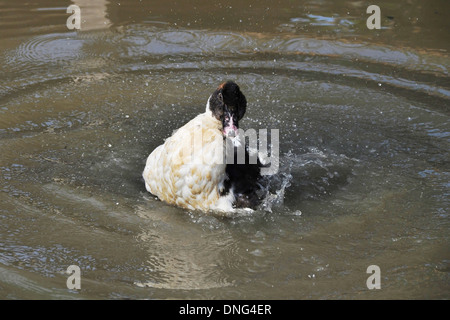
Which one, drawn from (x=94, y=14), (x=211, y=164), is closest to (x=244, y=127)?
(x=211, y=164)

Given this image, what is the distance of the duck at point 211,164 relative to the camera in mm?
4656

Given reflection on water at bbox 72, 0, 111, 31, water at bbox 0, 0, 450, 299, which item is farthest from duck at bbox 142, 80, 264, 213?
reflection on water at bbox 72, 0, 111, 31

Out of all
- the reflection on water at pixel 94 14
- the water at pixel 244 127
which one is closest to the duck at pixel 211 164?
the water at pixel 244 127

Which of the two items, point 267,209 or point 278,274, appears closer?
point 278,274

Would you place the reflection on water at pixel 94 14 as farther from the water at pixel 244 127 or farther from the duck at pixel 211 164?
the duck at pixel 211 164

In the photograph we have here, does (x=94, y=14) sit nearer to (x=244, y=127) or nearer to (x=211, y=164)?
(x=244, y=127)

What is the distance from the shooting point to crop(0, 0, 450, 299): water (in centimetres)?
415

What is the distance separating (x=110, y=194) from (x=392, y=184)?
2387mm

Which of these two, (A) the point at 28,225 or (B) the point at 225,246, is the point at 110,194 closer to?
(A) the point at 28,225

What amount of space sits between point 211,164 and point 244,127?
1.86m

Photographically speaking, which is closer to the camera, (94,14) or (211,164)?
(211,164)

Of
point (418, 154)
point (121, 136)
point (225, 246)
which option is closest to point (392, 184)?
point (418, 154)

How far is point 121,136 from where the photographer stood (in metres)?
6.20

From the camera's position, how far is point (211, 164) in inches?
184
